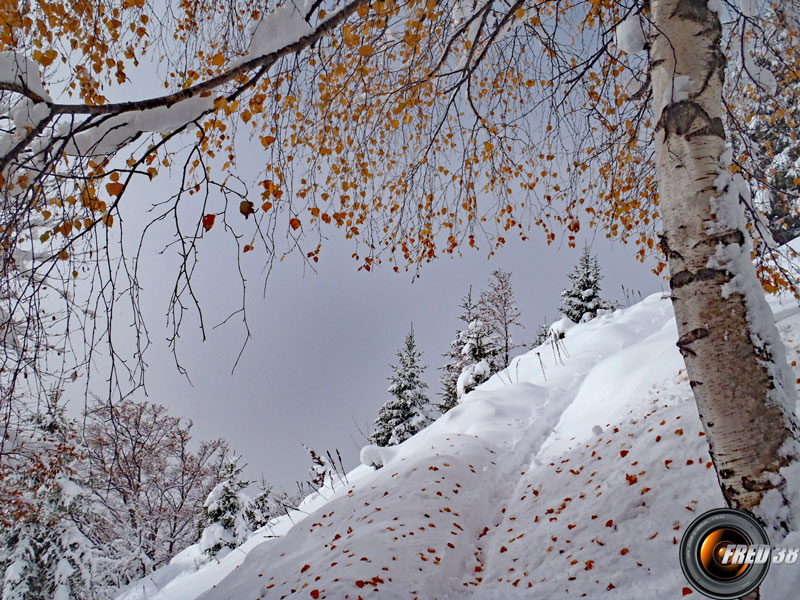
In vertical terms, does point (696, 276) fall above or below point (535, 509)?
above

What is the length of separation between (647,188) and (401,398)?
13.6 m

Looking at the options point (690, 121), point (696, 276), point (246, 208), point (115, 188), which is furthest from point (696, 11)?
point (115, 188)

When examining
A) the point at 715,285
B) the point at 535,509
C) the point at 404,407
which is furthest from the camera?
the point at 404,407

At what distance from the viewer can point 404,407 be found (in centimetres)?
1686

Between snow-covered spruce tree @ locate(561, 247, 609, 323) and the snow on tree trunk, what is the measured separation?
19247 millimetres

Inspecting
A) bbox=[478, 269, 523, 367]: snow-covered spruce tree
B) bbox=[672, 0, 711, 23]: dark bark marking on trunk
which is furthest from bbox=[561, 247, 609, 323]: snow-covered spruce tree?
bbox=[672, 0, 711, 23]: dark bark marking on trunk

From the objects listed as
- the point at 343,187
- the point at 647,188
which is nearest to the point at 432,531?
the point at 343,187

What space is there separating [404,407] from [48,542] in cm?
1130

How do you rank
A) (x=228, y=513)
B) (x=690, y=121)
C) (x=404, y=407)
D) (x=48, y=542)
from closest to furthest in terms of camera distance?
(x=690, y=121), (x=48, y=542), (x=228, y=513), (x=404, y=407)

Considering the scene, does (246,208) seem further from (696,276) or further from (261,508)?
(261,508)

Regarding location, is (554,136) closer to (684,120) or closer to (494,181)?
(494,181)

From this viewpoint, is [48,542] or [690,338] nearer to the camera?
[690,338]

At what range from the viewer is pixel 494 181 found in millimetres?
4363

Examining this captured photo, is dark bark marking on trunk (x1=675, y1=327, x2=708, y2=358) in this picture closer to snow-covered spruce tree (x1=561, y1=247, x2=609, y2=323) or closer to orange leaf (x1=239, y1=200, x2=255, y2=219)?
orange leaf (x1=239, y1=200, x2=255, y2=219)
